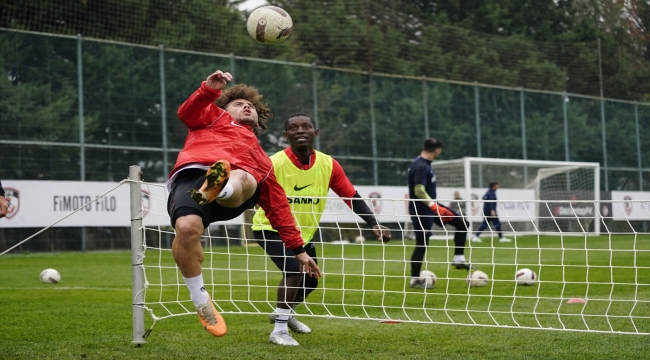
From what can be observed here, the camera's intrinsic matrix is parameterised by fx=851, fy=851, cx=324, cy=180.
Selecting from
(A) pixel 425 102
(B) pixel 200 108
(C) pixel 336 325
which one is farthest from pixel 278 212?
(A) pixel 425 102

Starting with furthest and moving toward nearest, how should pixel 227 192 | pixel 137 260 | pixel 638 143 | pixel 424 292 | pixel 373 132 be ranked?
pixel 638 143 < pixel 373 132 < pixel 424 292 < pixel 137 260 < pixel 227 192

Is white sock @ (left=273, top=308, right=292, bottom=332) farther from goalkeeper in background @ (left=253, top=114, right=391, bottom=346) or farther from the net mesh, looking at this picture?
goalkeeper in background @ (left=253, top=114, right=391, bottom=346)

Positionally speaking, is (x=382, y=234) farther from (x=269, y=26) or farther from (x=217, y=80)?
(x=217, y=80)

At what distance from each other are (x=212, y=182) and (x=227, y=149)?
80 cm

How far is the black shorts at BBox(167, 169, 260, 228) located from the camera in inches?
214

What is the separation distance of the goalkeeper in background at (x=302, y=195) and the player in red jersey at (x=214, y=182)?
96 cm

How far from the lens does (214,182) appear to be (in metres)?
5.00

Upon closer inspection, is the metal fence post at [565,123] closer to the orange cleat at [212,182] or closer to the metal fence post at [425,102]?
the metal fence post at [425,102]

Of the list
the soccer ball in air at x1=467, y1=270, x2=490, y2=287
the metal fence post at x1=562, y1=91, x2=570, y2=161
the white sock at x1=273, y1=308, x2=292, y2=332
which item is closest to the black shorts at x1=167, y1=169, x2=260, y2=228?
the white sock at x1=273, y1=308, x2=292, y2=332

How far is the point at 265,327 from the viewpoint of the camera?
7.88 meters

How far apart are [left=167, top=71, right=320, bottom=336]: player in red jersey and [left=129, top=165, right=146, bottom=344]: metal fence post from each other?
0.89 metres

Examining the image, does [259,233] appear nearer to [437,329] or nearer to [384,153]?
[437,329]

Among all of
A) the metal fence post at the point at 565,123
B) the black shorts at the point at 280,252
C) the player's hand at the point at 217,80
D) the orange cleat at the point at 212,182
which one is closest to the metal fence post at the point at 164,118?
the metal fence post at the point at 565,123

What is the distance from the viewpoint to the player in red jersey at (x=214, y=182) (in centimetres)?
529
